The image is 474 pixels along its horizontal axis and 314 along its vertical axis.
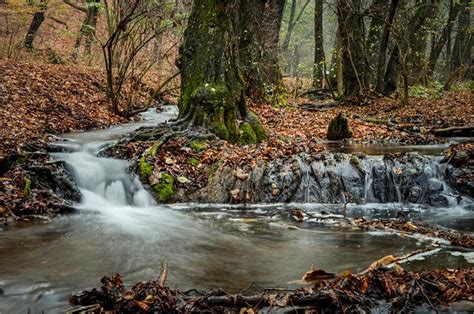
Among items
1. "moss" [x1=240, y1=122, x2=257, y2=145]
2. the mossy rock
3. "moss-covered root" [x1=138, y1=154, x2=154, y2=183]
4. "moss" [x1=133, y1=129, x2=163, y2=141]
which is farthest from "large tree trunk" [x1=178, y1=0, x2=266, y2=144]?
the mossy rock

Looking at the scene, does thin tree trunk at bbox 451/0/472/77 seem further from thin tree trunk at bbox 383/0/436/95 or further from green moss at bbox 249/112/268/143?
green moss at bbox 249/112/268/143

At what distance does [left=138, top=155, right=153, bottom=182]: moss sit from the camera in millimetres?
7723

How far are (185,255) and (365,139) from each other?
766 cm

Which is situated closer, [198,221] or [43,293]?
[43,293]

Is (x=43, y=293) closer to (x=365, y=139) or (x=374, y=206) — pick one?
(x=374, y=206)

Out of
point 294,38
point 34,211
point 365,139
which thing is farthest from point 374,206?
point 294,38

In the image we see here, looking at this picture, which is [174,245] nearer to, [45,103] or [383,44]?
[45,103]

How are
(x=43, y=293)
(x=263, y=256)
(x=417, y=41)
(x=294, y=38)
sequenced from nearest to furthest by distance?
(x=43, y=293), (x=263, y=256), (x=417, y=41), (x=294, y=38)

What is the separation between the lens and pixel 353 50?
58.4 ft

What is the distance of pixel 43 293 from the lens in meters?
3.71

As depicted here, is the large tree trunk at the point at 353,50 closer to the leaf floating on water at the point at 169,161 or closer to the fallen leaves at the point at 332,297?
the leaf floating on water at the point at 169,161

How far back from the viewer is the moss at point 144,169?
7723mm

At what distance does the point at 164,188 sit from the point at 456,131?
7250 mm

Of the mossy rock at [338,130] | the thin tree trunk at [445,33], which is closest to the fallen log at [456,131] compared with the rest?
the mossy rock at [338,130]
